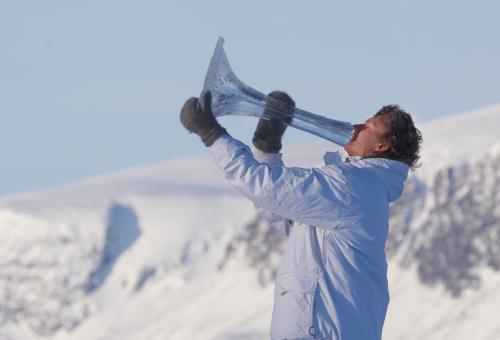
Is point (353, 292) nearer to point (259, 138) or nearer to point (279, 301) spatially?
point (279, 301)

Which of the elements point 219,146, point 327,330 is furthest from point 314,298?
point 219,146

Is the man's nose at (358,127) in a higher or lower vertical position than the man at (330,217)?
higher

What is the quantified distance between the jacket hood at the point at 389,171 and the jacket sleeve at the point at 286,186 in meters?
0.32

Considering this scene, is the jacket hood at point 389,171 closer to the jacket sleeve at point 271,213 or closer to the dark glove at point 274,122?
the jacket sleeve at point 271,213

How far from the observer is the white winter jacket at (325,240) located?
34.7 feet

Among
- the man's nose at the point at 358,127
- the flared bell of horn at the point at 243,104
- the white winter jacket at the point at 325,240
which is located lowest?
the white winter jacket at the point at 325,240

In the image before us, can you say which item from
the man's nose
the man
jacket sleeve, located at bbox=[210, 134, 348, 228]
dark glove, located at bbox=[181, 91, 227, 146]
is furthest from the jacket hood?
dark glove, located at bbox=[181, 91, 227, 146]

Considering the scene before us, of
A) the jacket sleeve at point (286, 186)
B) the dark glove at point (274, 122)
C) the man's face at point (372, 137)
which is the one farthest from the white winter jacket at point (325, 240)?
the dark glove at point (274, 122)

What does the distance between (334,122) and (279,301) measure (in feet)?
4.87

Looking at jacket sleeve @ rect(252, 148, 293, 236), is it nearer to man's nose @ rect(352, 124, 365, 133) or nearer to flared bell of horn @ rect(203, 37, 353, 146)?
flared bell of horn @ rect(203, 37, 353, 146)

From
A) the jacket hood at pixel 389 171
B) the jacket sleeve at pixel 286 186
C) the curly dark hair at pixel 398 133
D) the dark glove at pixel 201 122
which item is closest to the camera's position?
the jacket sleeve at pixel 286 186

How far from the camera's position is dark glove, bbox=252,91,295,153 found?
38.1 feet

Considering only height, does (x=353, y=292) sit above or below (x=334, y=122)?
below

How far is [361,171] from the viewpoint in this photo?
35.7ft
